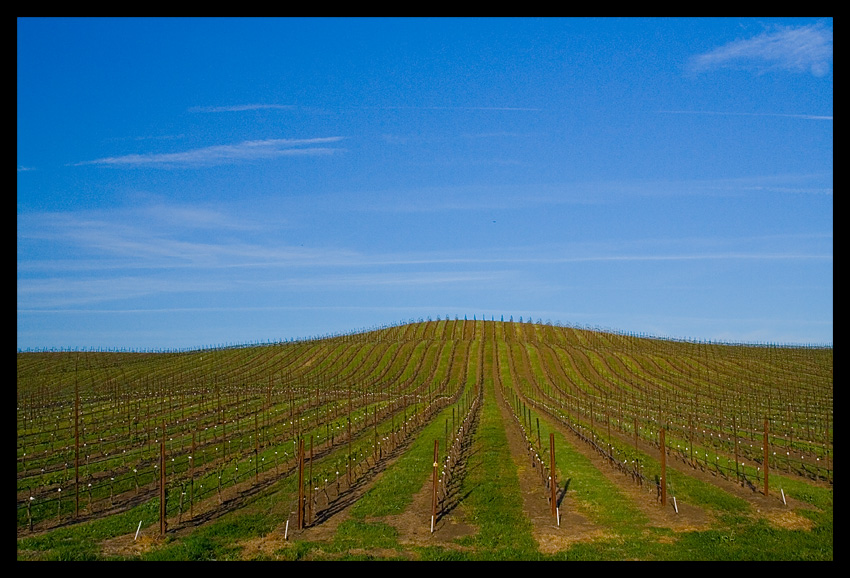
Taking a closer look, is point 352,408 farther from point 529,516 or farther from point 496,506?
point 529,516

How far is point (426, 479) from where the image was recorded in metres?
25.3

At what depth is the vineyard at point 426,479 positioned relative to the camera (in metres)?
17.2

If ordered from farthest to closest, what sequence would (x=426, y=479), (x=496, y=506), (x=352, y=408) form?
(x=352, y=408) → (x=426, y=479) → (x=496, y=506)

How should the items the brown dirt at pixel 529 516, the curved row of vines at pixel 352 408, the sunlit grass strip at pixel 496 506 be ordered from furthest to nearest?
the curved row of vines at pixel 352 408, the brown dirt at pixel 529 516, the sunlit grass strip at pixel 496 506

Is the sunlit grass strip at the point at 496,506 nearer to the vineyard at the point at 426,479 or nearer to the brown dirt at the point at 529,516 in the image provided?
the vineyard at the point at 426,479

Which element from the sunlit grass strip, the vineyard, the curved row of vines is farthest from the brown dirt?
the curved row of vines

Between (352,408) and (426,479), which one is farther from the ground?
(352,408)

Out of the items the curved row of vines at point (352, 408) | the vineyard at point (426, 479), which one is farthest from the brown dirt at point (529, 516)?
the curved row of vines at point (352, 408)

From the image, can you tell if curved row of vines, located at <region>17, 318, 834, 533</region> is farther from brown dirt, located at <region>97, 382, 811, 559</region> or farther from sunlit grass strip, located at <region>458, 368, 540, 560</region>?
sunlit grass strip, located at <region>458, 368, 540, 560</region>

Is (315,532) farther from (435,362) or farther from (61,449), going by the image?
(435,362)

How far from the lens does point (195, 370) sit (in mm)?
91250

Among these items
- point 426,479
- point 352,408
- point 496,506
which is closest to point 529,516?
point 496,506

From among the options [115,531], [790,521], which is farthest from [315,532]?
[790,521]
